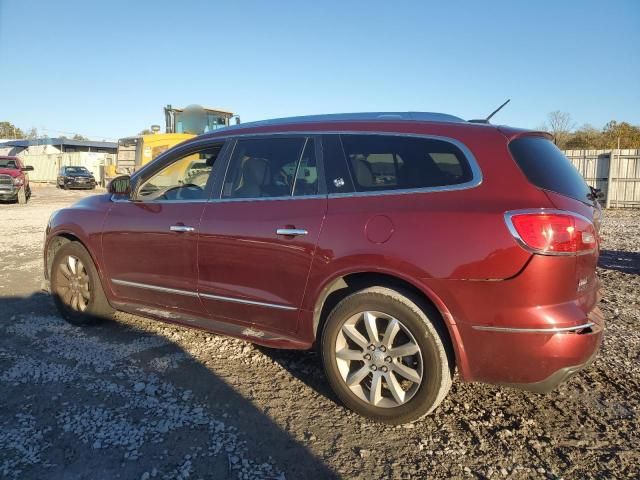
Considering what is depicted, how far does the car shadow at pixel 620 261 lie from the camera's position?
724 cm

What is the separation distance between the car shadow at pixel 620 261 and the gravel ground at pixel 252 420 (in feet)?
11.2

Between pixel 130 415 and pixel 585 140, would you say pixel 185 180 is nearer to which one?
pixel 130 415

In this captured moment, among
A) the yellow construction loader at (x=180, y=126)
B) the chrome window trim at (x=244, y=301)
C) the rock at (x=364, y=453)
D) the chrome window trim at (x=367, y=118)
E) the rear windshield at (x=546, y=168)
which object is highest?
the yellow construction loader at (x=180, y=126)

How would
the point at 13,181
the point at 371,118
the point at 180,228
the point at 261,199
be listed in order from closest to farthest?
the point at 371,118 → the point at 261,199 → the point at 180,228 → the point at 13,181

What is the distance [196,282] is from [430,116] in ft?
7.10

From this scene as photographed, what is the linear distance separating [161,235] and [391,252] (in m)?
2.05

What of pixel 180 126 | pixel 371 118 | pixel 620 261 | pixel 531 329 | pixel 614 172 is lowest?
pixel 620 261

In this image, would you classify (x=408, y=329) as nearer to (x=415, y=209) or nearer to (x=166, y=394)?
(x=415, y=209)

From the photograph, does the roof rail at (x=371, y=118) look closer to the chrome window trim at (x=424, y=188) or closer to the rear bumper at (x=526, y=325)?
the chrome window trim at (x=424, y=188)

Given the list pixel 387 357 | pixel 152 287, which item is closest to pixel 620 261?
pixel 387 357

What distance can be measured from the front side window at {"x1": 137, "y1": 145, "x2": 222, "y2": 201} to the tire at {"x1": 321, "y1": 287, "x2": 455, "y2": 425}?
164 cm

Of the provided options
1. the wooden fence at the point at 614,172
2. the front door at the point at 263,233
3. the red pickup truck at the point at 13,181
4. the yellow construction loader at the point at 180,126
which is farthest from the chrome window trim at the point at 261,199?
the wooden fence at the point at 614,172

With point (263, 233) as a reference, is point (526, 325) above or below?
below

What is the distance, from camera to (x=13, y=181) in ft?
60.5
